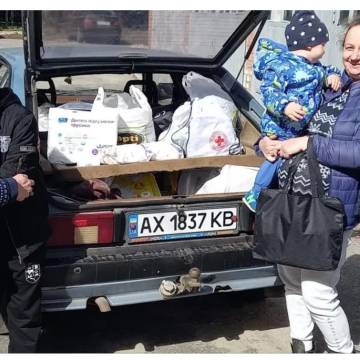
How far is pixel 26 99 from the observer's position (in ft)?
12.3

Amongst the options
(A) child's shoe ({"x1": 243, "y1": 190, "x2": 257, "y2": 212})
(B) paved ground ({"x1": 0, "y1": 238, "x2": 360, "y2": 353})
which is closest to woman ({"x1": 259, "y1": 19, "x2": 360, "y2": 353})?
(A) child's shoe ({"x1": 243, "y1": 190, "x2": 257, "y2": 212})

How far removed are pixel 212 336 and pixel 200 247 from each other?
692 millimetres

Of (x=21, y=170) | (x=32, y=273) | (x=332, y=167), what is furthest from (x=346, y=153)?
(x=32, y=273)

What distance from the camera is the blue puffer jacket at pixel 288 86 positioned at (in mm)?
2945

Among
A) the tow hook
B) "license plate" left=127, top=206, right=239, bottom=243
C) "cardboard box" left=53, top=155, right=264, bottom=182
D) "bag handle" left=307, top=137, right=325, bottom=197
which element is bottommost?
the tow hook

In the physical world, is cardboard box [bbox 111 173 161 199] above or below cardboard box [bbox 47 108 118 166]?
below

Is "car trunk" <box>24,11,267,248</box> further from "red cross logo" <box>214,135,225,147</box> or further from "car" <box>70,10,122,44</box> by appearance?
"red cross logo" <box>214,135,225,147</box>

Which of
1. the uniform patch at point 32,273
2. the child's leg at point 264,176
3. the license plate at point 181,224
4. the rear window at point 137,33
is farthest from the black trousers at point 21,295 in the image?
the rear window at point 137,33

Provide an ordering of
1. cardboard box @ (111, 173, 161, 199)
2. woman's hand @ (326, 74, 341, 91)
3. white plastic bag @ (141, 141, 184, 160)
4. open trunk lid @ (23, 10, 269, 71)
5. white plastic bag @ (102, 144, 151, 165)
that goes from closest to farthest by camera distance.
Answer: woman's hand @ (326, 74, 341, 91) < white plastic bag @ (102, 144, 151, 165) < white plastic bag @ (141, 141, 184, 160) < cardboard box @ (111, 173, 161, 199) < open trunk lid @ (23, 10, 269, 71)

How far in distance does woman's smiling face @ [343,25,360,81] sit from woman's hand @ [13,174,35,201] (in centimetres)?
157

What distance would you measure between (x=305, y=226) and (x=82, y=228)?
3.80 ft

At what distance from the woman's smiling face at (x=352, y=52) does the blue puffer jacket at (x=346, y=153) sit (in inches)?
2.1

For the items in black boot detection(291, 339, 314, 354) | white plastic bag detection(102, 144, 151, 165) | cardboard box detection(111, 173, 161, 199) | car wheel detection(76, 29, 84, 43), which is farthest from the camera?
car wheel detection(76, 29, 84, 43)

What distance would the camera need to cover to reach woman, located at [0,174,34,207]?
9.12ft
